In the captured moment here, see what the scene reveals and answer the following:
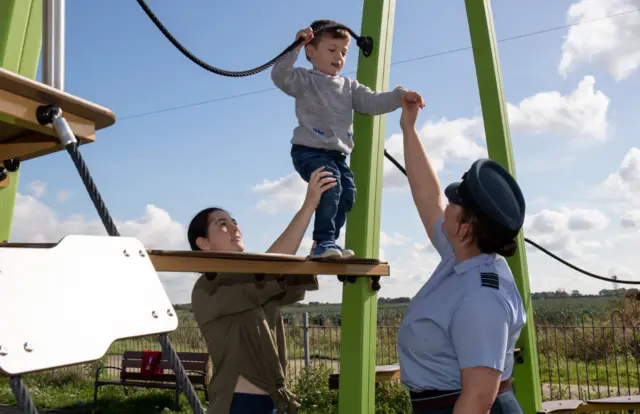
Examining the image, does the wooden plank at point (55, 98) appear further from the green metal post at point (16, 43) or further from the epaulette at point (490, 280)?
the green metal post at point (16, 43)

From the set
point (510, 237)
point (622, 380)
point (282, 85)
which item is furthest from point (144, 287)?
point (622, 380)

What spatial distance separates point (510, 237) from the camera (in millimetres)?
2131

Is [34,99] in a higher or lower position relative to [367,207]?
lower

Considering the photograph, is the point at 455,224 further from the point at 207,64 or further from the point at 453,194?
the point at 207,64

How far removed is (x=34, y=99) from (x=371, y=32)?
8.59ft

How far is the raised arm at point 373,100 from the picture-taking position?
3.35 metres

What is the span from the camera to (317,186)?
10.5 ft

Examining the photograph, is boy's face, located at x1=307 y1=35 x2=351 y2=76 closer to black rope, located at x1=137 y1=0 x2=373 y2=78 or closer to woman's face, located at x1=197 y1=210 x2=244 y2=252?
black rope, located at x1=137 y1=0 x2=373 y2=78

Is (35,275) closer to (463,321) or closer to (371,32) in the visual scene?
(463,321)

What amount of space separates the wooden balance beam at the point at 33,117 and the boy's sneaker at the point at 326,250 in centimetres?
151

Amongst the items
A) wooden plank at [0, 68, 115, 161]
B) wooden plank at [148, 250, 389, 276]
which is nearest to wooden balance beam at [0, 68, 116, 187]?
wooden plank at [0, 68, 115, 161]

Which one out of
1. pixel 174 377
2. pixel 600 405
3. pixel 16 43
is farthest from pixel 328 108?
pixel 174 377

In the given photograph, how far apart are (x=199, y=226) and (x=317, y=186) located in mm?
633

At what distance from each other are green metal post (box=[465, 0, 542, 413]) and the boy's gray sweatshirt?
1.45 metres
